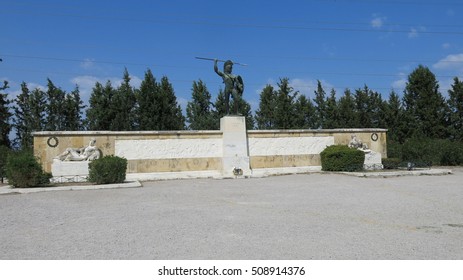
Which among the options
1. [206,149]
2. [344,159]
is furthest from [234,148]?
[344,159]

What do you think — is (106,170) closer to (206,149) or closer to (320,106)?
(206,149)

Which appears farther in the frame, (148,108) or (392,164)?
(148,108)

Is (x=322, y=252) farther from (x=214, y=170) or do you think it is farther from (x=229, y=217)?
(x=214, y=170)

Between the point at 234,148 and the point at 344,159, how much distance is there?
4780 mm

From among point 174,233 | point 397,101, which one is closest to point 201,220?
point 174,233

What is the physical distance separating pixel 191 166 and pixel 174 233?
1119 cm

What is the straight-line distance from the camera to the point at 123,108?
26406mm

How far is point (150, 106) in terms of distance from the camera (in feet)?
86.2

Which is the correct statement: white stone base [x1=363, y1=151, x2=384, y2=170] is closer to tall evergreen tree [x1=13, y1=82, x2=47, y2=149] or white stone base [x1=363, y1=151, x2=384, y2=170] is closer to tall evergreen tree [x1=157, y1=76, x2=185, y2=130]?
tall evergreen tree [x1=157, y1=76, x2=185, y2=130]

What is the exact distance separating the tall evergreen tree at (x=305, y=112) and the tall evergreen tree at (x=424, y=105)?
23.9 feet

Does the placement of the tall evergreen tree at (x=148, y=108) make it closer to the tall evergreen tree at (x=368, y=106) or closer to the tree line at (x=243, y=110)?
the tree line at (x=243, y=110)

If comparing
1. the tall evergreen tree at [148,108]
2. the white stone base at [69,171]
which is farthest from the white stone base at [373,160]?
the tall evergreen tree at [148,108]

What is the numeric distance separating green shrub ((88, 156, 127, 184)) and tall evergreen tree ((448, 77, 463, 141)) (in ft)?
86.1

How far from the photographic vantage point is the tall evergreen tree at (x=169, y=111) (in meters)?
26.3
